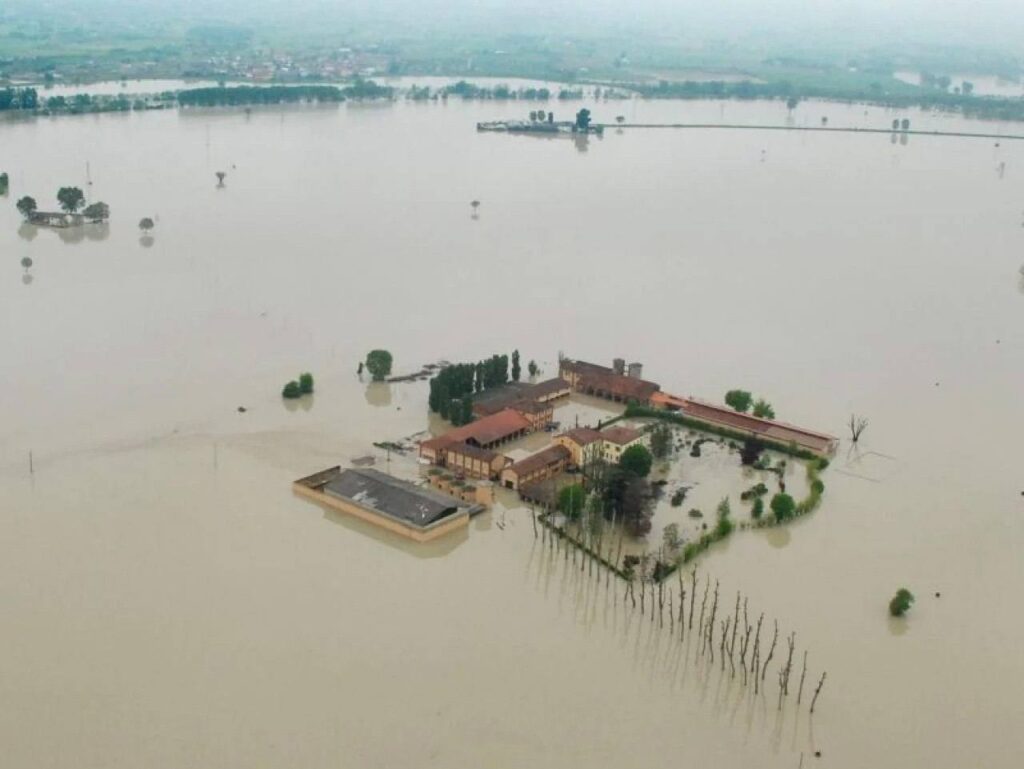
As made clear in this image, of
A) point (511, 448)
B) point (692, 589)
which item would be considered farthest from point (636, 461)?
point (692, 589)

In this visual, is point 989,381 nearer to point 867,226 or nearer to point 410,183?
point 867,226

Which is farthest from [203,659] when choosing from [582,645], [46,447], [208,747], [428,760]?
[46,447]

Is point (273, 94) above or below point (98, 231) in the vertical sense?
above

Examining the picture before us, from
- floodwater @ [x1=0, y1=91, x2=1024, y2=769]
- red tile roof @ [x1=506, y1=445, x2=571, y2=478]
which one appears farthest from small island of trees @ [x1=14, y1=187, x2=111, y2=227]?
red tile roof @ [x1=506, y1=445, x2=571, y2=478]

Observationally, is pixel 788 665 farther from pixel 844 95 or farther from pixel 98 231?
pixel 844 95

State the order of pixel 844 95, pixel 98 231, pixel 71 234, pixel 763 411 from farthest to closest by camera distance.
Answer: pixel 844 95 → pixel 98 231 → pixel 71 234 → pixel 763 411

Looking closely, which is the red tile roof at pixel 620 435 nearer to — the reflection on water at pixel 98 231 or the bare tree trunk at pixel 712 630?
the bare tree trunk at pixel 712 630

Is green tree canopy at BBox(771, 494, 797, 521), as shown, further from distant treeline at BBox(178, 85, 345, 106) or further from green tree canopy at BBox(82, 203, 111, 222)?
distant treeline at BBox(178, 85, 345, 106)
